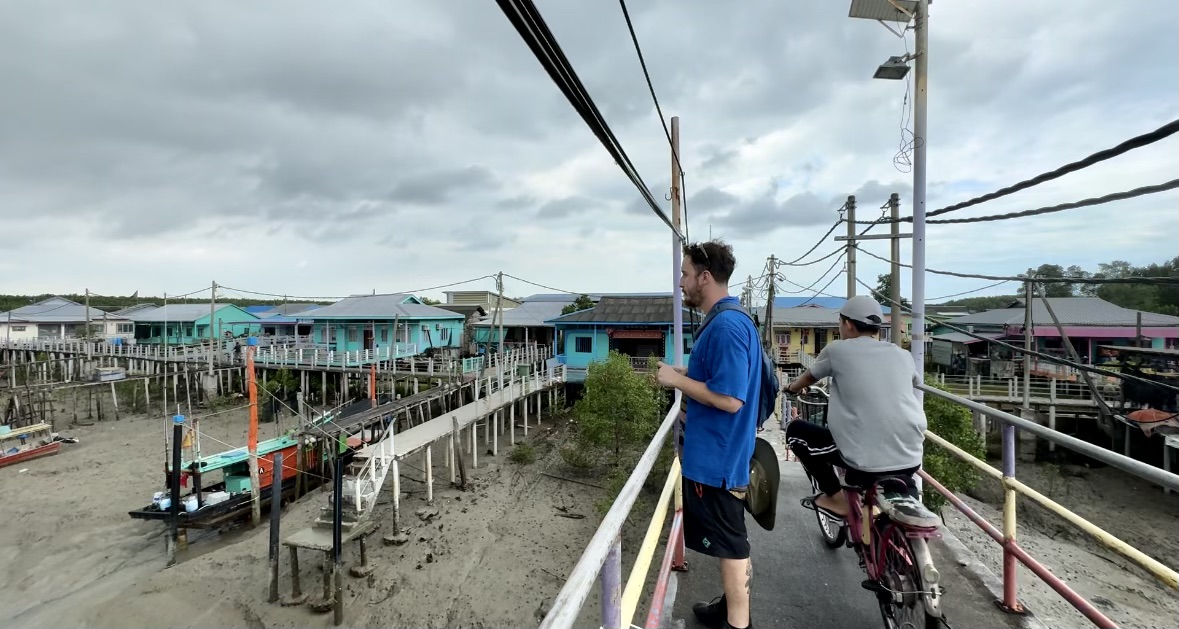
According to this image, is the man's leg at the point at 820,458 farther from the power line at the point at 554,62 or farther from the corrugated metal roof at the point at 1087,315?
the corrugated metal roof at the point at 1087,315

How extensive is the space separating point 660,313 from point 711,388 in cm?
2202

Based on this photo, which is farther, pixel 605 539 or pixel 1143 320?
pixel 1143 320

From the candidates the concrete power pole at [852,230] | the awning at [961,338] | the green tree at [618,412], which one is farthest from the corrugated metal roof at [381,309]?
the awning at [961,338]

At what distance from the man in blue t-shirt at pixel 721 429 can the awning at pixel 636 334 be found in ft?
68.4

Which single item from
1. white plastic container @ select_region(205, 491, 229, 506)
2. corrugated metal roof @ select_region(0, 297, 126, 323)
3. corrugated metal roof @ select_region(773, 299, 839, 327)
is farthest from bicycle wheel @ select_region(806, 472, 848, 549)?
corrugated metal roof @ select_region(0, 297, 126, 323)

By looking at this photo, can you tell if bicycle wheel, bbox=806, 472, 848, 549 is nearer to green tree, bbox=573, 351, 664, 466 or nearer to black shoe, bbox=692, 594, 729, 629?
black shoe, bbox=692, 594, 729, 629

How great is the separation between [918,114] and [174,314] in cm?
4626

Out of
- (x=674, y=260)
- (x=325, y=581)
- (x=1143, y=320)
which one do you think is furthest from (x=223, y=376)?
→ (x=1143, y=320)

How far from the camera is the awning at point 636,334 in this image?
22.9m

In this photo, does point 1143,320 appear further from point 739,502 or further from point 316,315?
point 316,315

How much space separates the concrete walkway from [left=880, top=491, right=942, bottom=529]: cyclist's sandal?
0.80 metres

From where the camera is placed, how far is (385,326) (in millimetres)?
27172

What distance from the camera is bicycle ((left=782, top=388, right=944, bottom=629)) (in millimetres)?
2119

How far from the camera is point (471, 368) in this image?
24125mm
